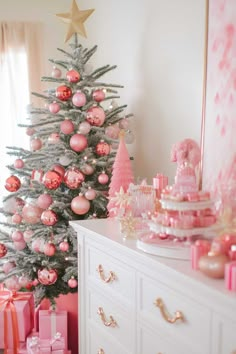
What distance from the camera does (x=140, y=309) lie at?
1.46m

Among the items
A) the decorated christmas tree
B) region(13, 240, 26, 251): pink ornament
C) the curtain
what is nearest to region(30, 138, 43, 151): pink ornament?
the decorated christmas tree

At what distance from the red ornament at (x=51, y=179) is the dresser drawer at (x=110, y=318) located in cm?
69

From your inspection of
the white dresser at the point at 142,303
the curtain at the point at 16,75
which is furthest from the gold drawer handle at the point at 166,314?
the curtain at the point at 16,75

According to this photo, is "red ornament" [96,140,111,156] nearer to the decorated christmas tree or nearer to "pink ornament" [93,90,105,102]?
the decorated christmas tree

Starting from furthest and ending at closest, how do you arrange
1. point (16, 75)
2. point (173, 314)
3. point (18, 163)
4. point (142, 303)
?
point (16, 75), point (18, 163), point (142, 303), point (173, 314)

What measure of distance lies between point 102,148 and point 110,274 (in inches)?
37.3

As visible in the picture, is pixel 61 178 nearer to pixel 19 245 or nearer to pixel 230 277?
pixel 19 245

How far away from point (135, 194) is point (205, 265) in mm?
679

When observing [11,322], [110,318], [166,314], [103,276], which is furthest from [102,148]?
[166,314]

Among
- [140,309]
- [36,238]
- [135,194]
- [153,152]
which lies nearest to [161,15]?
[153,152]

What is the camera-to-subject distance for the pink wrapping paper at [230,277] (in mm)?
1047

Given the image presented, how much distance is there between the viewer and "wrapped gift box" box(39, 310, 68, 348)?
2578 mm

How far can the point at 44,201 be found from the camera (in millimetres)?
2451

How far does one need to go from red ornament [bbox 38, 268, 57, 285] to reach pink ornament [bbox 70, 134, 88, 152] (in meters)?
0.69
